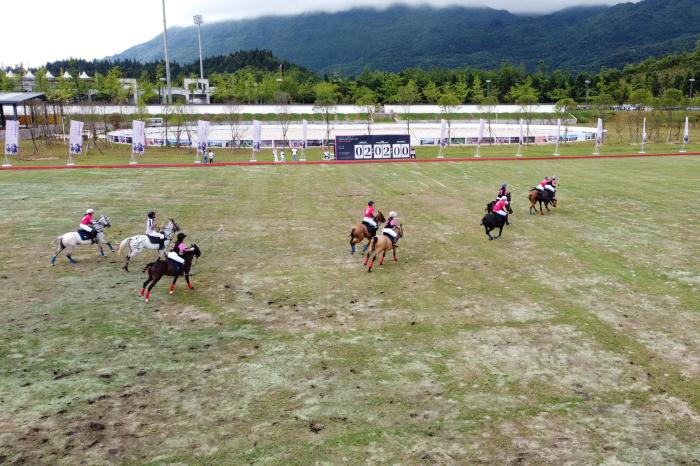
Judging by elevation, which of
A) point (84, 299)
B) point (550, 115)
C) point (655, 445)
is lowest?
point (655, 445)

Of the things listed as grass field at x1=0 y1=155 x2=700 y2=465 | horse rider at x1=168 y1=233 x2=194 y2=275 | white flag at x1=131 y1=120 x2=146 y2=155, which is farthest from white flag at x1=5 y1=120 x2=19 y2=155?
horse rider at x1=168 y1=233 x2=194 y2=275

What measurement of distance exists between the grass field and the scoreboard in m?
30.1

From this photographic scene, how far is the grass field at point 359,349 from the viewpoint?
8.12 m

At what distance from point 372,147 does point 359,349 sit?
43.1m

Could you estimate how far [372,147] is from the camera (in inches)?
2071

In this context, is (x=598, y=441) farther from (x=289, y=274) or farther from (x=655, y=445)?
(x=289, y=274)

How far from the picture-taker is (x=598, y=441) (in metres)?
8.11

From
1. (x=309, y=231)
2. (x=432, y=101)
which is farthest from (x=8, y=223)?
(x=432, y=101)

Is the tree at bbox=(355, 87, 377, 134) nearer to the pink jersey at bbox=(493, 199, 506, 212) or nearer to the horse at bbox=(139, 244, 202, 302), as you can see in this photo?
the pink jersey at bbox=(493, 199, 506, 212)

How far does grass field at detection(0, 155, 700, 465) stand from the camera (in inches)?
320

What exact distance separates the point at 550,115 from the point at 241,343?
360ft

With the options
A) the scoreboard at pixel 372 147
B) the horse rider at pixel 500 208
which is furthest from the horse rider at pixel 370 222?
the scoreboard at pixel 372 147

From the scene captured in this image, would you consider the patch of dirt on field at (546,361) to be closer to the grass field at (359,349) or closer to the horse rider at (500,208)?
the grass field at (359,349)

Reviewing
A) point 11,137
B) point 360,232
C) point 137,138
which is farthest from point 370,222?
point 11,137
